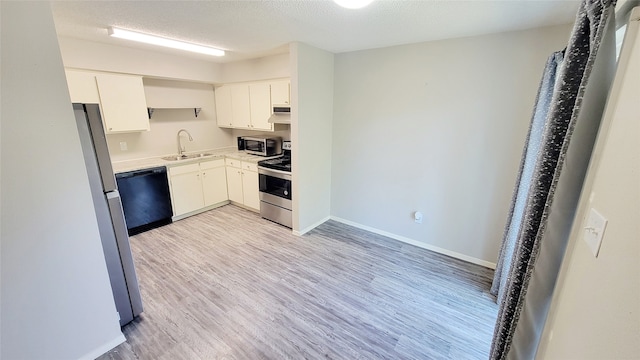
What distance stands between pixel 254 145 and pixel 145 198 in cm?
177

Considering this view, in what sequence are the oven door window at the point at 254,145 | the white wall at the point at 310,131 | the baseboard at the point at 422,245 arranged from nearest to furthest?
the baseboard at the point at 422,245, the white wall at the point at 310,131, the oven door window at the point at 254,145

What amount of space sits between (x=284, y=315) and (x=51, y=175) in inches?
72.5

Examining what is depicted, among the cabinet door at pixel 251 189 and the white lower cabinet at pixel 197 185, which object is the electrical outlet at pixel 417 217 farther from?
the white lower cabinet at pixel 197 185

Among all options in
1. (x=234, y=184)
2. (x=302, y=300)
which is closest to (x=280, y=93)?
(x=234, y=184)

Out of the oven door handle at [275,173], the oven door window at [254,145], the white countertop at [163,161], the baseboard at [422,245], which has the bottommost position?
the baseboard at [422,245]

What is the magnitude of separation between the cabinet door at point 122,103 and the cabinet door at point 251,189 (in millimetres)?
1532

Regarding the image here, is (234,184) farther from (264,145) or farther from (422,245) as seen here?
(422,245)

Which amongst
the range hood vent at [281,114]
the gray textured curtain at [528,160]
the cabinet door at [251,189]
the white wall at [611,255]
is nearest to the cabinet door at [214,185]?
the cabinet door at [251,189]

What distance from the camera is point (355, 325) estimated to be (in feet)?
6.81

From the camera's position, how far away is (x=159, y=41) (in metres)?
2.86

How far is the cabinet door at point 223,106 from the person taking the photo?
446 centimetres

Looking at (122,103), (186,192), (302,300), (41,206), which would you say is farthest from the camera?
(186,192)

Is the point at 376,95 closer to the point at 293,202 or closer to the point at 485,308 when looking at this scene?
the point at 293,202

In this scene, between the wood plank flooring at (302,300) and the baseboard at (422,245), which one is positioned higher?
the baseboard at (422,245)
